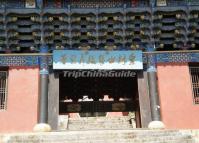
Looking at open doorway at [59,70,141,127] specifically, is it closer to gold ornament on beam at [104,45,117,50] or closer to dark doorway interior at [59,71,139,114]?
dark doorway interior at [59,71,139,114]

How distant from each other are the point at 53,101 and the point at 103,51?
8.20 feet

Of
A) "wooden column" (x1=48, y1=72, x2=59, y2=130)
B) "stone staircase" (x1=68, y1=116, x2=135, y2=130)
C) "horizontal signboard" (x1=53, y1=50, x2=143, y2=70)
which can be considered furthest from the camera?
"stone staircase" (x1=68, y1=116, x2=135, y2=130)

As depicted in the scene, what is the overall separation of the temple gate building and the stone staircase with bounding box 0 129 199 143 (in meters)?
2.20

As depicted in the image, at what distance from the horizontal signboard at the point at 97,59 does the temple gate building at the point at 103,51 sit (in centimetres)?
3

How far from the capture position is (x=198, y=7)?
43.6 ft

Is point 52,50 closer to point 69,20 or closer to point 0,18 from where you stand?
point 69,20

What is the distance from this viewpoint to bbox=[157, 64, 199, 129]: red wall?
42.1ft

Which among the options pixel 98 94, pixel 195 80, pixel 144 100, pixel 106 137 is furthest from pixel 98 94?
pixel 106 137

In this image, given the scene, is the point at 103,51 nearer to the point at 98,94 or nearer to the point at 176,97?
the point at 176,97

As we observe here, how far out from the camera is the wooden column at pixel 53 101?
12.7m

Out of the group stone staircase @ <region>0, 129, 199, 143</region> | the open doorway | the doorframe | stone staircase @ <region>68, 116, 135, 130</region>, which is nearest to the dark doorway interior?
the open doorway

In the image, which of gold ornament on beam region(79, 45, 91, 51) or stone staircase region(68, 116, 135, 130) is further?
stone staircase region(68, 116, 135, 130)

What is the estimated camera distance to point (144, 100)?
13172 millimetres

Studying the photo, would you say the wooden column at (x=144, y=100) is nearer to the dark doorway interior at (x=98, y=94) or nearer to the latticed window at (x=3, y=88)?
the dark doorway interior at (x=98, y=94)
